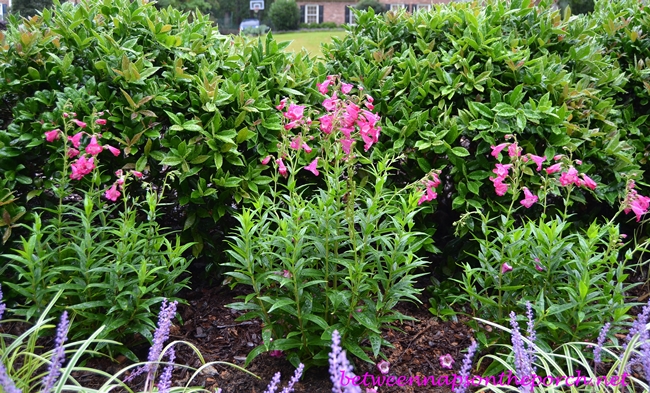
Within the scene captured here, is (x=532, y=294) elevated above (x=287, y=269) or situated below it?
below

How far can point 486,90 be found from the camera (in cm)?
288

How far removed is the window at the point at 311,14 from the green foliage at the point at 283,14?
2153mm

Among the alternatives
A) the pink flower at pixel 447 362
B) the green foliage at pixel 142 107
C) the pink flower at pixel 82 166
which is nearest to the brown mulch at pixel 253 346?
the pink flower at pixel 447 362

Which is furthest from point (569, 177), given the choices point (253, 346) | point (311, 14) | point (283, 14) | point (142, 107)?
point (311, 14)

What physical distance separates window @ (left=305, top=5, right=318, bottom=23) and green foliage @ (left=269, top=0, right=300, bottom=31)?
215 centimetres

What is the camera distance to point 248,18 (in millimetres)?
25547

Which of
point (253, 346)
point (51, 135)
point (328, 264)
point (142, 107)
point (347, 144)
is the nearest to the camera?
point (347, 144)

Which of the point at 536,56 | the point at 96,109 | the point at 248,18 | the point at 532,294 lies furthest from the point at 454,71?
the point at 248,18

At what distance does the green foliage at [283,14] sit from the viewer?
27.7 metres

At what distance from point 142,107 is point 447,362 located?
184cm

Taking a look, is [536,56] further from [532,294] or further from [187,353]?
[187,353]

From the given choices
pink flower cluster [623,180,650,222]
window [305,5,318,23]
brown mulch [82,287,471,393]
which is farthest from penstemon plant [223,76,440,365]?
window [305,5,318,23]

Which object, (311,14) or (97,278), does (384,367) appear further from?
(311,14)

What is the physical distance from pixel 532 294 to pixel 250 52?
202cm
